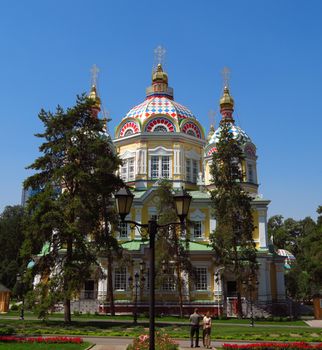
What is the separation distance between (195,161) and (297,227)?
3898 cm

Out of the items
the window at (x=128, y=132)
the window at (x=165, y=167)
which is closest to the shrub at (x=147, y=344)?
the window at (x=165, y=167)

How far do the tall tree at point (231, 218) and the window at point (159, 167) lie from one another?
8986 millimetres

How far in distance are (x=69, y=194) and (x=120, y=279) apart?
13000 millimetres

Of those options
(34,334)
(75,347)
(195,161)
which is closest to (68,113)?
(34,334)

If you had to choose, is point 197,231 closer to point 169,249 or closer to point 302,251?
point 169,249

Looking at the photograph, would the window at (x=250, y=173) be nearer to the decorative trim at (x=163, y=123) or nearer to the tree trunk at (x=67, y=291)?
the decorative trim at (x=163, y=123)

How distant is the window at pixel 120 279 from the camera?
36.3m

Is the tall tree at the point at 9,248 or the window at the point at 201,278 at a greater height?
the tall tree at the point at 9,248

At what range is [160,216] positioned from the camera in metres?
32.8

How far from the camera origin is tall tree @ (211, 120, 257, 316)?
3195 centimetres

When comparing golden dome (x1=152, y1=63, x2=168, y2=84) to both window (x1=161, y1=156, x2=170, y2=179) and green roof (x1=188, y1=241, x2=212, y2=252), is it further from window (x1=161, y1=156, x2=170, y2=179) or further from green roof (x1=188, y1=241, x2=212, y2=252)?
green roof (x1=188, y1=241, x2=212, y2=252)

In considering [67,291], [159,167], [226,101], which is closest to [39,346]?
[67,291]

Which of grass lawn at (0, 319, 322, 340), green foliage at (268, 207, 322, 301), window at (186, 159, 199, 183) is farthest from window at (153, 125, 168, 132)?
grass lawn at (0, 319, 322, 340)

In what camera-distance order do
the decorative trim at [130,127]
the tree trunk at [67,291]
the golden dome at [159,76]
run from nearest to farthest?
the tree trunk at [67,291]
the decorative trim at [130,127]
the golden dome at [159,76]
